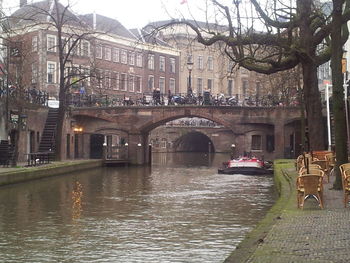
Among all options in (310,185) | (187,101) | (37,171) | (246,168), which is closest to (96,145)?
(187,101)

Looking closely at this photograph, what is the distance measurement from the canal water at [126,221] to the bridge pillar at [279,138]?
59.2 feet

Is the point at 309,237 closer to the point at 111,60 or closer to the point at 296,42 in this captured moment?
the point at 296,42

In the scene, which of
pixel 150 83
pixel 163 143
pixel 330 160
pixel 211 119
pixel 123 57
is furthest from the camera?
pixel 163 143

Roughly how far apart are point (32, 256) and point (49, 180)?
54.7 ft

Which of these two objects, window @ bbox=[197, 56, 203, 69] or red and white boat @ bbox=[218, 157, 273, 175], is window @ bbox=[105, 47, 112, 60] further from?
red and white boat @ bbox=[218, 157, 273, 175]

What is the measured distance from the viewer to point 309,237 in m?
8.48

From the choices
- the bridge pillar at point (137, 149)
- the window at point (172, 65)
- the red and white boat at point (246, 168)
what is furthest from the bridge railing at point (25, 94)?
the window at point (172, 65)

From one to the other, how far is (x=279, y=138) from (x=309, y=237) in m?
33.7

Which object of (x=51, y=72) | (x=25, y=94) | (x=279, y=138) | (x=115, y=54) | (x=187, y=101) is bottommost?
(x=279, y=138)

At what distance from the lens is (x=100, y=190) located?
22.3 m

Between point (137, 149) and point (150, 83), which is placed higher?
point (150, 83)

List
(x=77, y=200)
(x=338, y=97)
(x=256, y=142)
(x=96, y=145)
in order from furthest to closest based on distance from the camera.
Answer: (x=96, y=145) → (x=256, y=142) → (x=77, y=200) → (x=338, y=97)

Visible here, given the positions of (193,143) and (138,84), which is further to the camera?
(193,143)

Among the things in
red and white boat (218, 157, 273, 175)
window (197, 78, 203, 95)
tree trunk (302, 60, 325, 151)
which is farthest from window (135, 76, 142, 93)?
tree trunk (302, 60, 325, 151)
